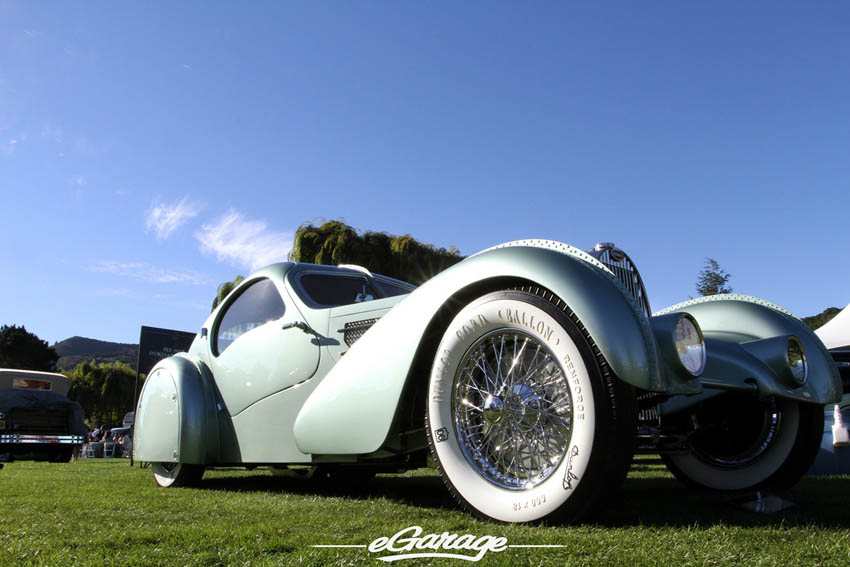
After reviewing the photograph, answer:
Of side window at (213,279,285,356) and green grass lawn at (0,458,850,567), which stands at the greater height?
side window at (213,279,285,356)

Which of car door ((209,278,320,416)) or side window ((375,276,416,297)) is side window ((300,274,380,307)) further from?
car door ((209,278,320,416))

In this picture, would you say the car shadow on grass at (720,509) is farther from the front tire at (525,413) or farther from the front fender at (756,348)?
the front fender at (756,348)

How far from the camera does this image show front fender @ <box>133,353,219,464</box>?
14.8 feet

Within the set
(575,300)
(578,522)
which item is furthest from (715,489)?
(575,300)

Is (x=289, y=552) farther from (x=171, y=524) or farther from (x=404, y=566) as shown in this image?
(x=171, y=524)

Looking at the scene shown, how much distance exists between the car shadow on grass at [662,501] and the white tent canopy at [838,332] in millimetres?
7090

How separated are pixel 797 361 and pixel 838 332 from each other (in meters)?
8.74

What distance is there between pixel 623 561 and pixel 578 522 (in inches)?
19.7

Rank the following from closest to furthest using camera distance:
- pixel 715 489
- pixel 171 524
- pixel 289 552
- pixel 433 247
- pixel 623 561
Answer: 1. pixel 623 561
2. pixel 289 552
3. pixel 171 524
4. pixel 715 489
5. pixel 433 247

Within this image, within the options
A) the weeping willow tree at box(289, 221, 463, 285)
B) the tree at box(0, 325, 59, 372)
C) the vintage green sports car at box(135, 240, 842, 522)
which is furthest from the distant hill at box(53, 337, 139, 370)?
the vintage green sports car at box(135, 240, 842, 522)

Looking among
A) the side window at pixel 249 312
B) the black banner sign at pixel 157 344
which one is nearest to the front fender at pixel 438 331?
the side window at pixel 249 312

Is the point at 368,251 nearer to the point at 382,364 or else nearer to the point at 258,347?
the point at 258,347

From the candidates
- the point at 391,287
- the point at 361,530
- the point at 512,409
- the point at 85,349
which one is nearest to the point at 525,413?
the point at 512,409

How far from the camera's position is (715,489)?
382cm
